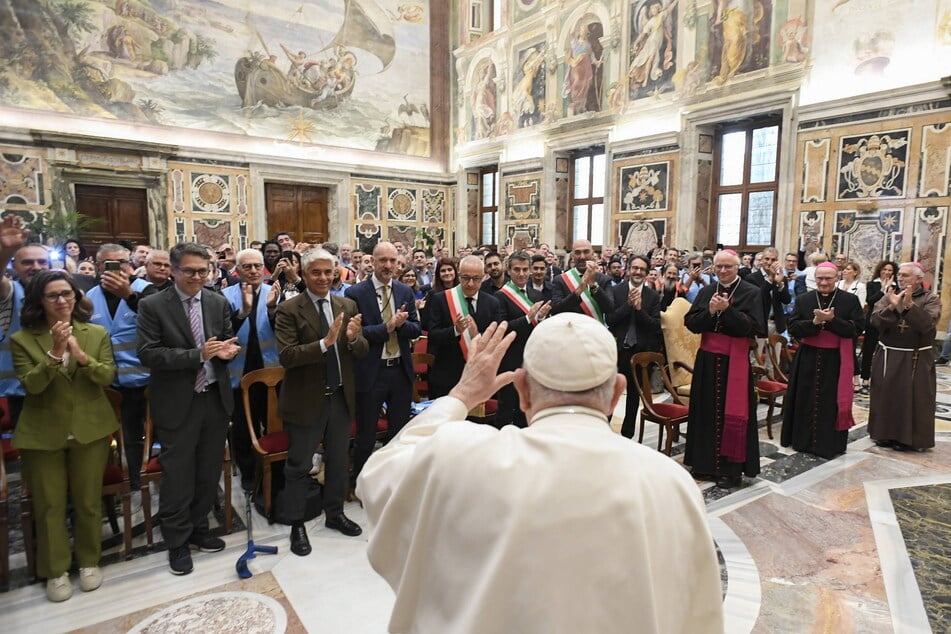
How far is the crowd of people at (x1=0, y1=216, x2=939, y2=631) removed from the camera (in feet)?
4.26

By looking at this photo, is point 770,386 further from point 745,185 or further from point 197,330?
point 745,185

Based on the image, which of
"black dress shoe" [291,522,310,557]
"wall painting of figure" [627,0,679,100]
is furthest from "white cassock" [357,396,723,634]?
"wall painting of figure" [627,0,679,100]

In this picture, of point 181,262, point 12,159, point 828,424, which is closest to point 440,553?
point 181,262

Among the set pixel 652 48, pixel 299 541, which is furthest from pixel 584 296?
pixel 652 48

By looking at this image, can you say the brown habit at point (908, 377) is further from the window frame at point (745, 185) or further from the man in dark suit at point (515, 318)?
the window frame at point (745, 185)

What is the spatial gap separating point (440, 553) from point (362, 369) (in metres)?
2.92

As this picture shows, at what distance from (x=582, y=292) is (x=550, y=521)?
4435mm

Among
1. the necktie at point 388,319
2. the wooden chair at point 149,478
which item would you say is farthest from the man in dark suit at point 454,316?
the wooden chair at point 149,478

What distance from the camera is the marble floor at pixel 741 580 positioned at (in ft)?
9.53

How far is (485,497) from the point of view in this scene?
1.19 metres

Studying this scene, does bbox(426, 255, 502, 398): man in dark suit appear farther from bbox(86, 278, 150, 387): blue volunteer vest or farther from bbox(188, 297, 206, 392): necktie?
bbox(86, 278, 150, 387): blue volunteer vest

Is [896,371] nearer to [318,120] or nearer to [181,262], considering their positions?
[181,262]

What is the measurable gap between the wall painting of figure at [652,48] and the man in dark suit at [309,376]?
11322mm

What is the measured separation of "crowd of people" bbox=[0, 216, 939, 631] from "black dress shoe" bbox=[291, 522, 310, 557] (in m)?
0.01
